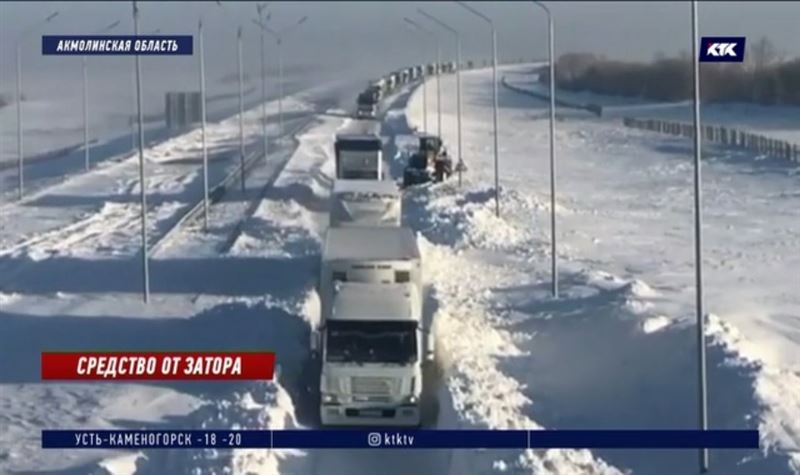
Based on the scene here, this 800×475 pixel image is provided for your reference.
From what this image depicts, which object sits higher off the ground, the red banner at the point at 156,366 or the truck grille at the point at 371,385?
the red banner at the point at 156,366

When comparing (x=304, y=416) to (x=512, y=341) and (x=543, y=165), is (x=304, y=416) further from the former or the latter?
(x=543, y=165)

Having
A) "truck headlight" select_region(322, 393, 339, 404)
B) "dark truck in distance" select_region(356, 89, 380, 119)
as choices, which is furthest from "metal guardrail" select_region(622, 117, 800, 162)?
"dark truck in distance" select_region(356, 89, 380, 119)

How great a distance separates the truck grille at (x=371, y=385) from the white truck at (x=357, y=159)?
28823 millimetres

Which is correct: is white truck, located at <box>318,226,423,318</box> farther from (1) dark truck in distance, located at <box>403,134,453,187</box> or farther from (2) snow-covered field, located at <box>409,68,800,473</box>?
(1) dark truck in distance, located at <box>403,134,453,187</box>

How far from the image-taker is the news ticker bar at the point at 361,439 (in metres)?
12.6

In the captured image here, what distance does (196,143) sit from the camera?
237 feet

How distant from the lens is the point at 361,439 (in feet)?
43.2

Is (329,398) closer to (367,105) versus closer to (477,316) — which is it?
(477,316)

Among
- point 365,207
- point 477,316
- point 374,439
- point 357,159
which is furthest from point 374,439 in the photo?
point 357,159

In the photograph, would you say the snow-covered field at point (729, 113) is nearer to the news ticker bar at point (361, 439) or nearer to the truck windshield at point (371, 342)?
the news ticker bar at point (361, 439)

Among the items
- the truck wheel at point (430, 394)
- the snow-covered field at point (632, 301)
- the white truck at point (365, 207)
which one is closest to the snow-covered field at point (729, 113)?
the snow-covered field at point (632, 301)

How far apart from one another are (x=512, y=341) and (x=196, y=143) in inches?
2000

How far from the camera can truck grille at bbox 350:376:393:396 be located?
17.9 meters

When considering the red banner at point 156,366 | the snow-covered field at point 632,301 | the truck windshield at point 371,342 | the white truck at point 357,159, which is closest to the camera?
the red banner at point 156,366
